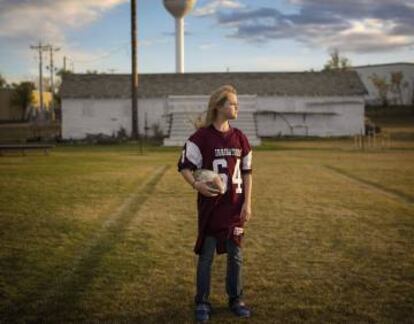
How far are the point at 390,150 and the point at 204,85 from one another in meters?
21.1

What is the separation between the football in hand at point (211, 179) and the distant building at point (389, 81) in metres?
76.6

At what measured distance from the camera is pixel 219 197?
17.2ft

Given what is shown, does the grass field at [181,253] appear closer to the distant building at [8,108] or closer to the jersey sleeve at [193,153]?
the jersey sleeve at [193,153]

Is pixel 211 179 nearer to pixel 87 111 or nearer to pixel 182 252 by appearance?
pixel 182 252

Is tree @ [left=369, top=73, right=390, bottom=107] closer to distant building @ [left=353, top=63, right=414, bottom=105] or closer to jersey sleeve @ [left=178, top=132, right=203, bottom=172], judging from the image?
distant building @ [left=353, top=63, right=414, bottom=105]

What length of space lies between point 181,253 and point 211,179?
2.86m

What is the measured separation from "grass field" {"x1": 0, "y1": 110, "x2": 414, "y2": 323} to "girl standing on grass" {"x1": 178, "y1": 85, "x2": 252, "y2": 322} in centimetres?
33

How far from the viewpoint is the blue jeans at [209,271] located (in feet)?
17.2

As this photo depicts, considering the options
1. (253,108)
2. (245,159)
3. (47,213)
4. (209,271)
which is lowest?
(47,213)

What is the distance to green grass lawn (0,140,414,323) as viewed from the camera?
17.9ft

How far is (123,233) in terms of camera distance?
8914 millimetres

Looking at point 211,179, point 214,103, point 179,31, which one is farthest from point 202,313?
point 179,31

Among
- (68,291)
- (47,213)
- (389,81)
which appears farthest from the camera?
(389,81)

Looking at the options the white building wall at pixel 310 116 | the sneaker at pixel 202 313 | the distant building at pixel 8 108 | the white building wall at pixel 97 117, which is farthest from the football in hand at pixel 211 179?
the distant building at pixel 8 108
